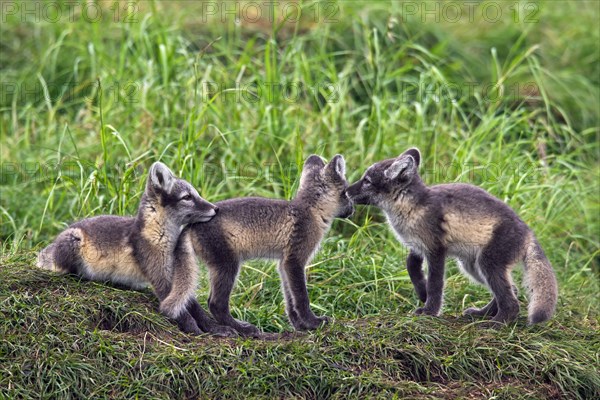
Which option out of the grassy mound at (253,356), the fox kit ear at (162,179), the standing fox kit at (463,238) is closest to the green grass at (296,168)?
the grassy mound at (253,356)

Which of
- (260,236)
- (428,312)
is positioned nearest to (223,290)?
(260,236)

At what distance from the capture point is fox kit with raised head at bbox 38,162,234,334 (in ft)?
19.3

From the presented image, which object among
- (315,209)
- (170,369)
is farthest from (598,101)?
(170,369)

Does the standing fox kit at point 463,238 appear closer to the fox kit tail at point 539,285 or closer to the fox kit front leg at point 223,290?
the fox kit tail at point 539,285

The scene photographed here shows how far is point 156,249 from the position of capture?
5.89m

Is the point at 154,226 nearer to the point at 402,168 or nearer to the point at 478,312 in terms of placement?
→ the point at 402,168

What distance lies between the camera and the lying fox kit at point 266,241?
5.87 m

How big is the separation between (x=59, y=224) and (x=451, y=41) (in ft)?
17.8

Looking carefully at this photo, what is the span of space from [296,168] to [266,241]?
88.2 inches

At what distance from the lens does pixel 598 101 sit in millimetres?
11102

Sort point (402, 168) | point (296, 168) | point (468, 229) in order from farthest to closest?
point (296, 168), point (402, 168), point (468, 229)

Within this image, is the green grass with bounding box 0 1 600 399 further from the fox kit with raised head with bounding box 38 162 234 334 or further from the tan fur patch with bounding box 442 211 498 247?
the tan fur patch with bounding box 442 211 498 247

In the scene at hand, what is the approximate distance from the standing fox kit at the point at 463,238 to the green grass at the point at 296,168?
0.77ft

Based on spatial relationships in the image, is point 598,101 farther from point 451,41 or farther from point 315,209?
point 315,209
